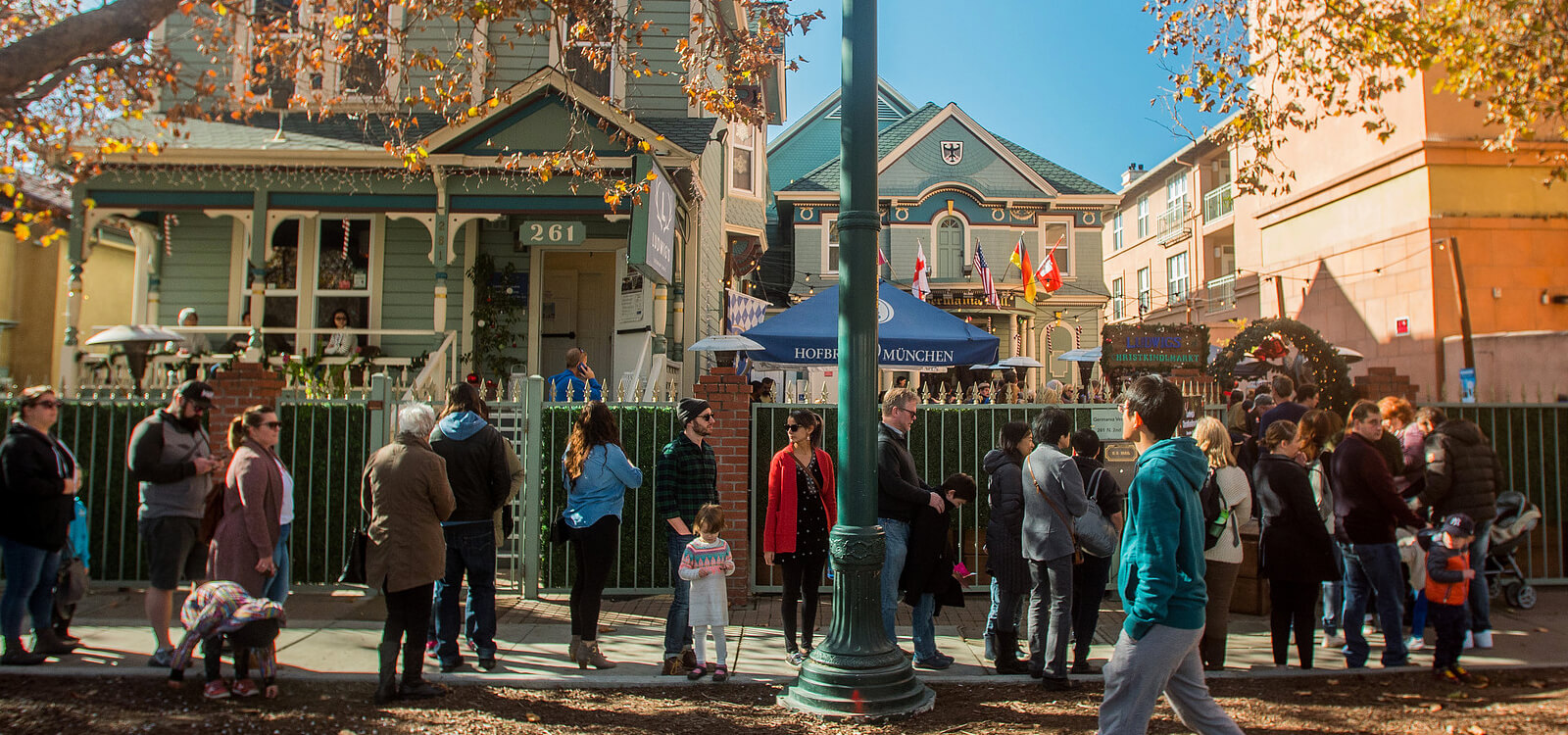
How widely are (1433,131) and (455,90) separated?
63.2ft

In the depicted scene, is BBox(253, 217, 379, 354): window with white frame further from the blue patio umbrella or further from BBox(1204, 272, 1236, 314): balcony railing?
BBox(1204, 272, 1236, 314): balcony railing

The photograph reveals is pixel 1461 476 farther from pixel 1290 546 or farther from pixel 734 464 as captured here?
pixel 734 464

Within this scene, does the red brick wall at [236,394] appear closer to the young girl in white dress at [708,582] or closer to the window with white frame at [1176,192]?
the young girl in white dress at [708,582]

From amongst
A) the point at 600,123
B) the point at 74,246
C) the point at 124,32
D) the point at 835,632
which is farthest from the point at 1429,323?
the point at 74,246

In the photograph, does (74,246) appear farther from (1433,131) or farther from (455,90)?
(1433,131)

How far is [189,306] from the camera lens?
1439 centimetres

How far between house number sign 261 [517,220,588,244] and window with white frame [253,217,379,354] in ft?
10.9

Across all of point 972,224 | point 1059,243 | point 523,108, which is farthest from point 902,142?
point 523,108

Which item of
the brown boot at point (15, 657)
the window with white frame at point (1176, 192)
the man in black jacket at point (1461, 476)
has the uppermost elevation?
the window with white frame at point (1176, 192)

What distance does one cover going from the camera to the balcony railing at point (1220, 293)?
99.9ft

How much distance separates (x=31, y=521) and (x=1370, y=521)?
8589mm

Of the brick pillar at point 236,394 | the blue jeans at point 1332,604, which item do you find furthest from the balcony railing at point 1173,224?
the brick pillar at point 236,394

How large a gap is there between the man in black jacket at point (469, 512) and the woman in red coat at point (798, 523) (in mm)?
1804

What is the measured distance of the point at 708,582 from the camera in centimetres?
576
